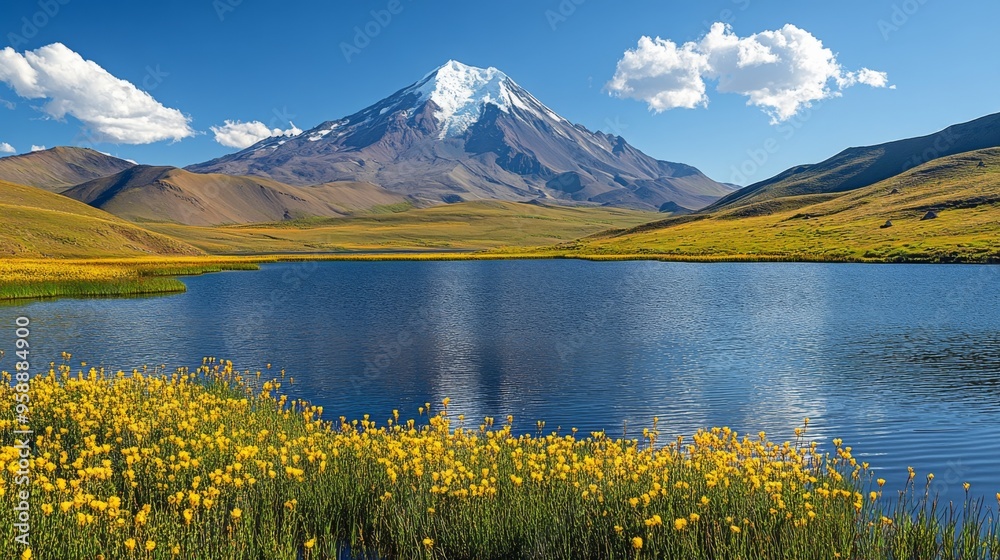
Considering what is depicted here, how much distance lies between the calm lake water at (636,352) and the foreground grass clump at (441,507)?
8.20 meters

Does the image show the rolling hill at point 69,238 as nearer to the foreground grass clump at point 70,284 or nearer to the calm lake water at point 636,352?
the foreground grass clump at point 70,284

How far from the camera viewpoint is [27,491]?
32.8 ft

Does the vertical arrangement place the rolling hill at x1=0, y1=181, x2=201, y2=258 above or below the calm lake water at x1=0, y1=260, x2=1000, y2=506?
above

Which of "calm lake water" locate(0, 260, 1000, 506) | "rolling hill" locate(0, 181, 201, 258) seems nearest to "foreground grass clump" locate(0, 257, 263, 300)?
"calm lake water" locate(0, 260, 1000, 506)

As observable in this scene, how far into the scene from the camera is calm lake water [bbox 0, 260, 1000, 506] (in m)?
23.1

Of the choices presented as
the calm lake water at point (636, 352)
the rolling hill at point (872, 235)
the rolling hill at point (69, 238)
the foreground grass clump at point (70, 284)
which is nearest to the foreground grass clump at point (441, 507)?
the calm lake water at point (636, 352)

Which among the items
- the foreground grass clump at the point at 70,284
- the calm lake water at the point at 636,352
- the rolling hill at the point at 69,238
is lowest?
the calm lake water at the point at 636,352

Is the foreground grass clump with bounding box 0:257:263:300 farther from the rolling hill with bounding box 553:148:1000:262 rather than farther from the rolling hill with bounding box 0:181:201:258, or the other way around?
the rolling hill with bounding box 553:148:1000:262

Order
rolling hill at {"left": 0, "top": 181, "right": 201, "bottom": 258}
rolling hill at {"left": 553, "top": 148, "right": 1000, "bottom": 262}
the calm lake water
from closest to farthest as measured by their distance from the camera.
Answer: the calm lake water → rolling hill at {"left": 553, "top": 148, "right": 1000, "bottom": 262} → rolling hill at {"left": 0, "top": 181, "right": 201, "bottom": 258}

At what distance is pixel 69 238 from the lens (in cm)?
13450

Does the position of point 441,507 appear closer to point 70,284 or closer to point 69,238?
point 70,284

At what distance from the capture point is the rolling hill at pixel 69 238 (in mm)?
122938

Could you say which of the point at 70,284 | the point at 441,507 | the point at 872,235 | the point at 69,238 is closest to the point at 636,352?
the point at 441,507

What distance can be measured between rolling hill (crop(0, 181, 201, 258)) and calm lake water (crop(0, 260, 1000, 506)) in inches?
2954
